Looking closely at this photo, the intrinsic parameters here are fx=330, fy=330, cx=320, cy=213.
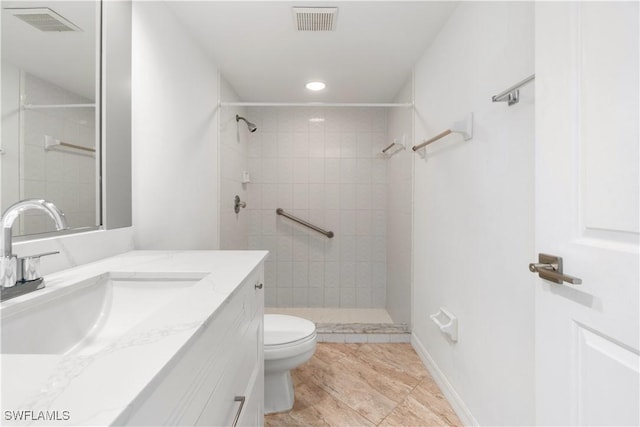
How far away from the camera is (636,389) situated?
59 centimetres

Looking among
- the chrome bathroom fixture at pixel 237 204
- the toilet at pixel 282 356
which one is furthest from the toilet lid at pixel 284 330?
the chrome bathroom fixture at pixel 237 204

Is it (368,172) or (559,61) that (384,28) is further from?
(368,172)

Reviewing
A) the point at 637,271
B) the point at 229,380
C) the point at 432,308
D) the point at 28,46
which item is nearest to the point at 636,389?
the point at 637,271

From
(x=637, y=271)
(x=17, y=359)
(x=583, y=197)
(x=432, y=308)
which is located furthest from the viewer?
(x=432, y=308)

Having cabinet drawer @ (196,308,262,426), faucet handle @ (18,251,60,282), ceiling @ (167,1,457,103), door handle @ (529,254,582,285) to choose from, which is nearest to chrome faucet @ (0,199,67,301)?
faucet handle @ (18,251,60,282)

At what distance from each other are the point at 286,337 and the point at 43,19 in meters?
1.52

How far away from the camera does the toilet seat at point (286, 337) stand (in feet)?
5.09

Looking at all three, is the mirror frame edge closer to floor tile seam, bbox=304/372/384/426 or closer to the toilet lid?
the toilet lid

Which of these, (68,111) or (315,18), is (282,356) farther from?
(315,18)

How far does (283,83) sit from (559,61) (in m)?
2.27

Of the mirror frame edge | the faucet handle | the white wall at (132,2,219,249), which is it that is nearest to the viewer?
the faucet handle

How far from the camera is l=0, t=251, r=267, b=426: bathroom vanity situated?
366 mm

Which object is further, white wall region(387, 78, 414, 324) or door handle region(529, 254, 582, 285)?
white wall region(387, 78, 414, 324)

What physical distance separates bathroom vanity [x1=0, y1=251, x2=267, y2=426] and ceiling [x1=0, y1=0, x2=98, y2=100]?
59 cm
